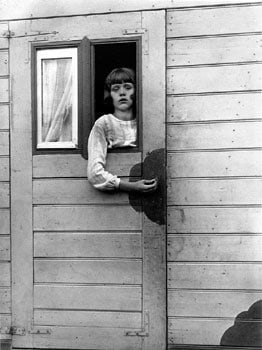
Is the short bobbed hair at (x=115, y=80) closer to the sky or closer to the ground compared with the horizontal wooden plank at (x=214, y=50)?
closer to the ground

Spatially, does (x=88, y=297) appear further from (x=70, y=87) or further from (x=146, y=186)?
(x=70, y=87)

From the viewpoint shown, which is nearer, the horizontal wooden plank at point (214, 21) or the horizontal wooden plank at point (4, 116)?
the horizontal wooden plank at point (214, 21)

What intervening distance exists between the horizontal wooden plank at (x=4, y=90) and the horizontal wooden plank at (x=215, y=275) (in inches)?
65.1

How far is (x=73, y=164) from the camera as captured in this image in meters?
3.66

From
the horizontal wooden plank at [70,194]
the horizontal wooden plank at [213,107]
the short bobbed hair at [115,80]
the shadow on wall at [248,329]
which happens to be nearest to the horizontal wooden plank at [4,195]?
the horizontal wooden plank at [70,194]

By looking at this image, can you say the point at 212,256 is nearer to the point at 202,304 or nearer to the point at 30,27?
the point at 202,304

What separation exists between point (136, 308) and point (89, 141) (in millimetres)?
1192

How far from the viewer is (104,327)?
361cm

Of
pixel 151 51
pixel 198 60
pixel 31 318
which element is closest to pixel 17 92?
pixel 151 51

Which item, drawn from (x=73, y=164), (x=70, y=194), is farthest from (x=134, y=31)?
(x=70, y=194)

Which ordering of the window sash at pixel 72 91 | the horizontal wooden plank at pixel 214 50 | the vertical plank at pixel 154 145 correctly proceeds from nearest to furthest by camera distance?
the horizontal wooden plank at pixel 214 50, the vertical plank at pixel 154 145, the window sash at pixel 72 91

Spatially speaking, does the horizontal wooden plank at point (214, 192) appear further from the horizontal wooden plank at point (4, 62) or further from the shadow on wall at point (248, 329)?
the horizontal wooden plank at point (4, 62)

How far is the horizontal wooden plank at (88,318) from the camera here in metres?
3.58

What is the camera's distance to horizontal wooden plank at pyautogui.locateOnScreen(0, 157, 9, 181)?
3.74m
